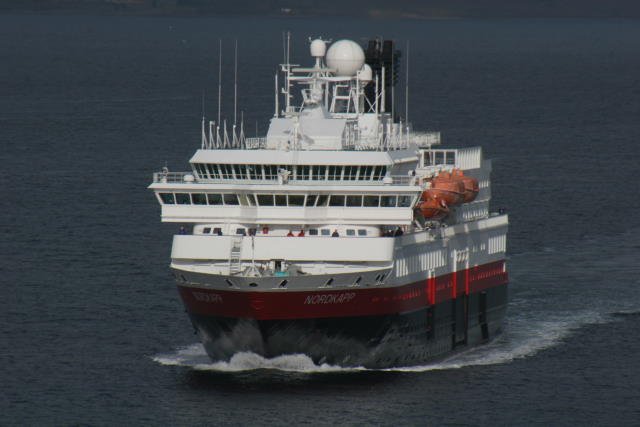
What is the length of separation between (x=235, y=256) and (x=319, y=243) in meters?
3.50

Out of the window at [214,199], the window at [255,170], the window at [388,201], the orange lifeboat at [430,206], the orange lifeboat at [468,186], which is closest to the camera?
the window at [388,201]

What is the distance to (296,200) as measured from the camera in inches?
3118

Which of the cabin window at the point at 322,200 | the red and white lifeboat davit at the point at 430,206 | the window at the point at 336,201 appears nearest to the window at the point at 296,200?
the cabin window at the point at 322,200

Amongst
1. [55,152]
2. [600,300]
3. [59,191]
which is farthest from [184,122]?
[600,300]

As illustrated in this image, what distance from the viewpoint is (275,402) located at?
74.2m

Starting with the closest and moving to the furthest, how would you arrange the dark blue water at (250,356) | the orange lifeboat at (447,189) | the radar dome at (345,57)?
the dark blue water at (250,356) < the orange lifeboat at (447,189) < the radar dome at (345,57)

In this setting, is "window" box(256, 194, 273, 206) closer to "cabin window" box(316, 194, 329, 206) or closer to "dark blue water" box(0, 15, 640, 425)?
"cabin window" box(316, 194, 329, 206)

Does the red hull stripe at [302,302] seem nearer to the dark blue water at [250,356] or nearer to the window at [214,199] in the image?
the dark blue water at [250,356]

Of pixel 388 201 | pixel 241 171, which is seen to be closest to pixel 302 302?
pixel 388 201

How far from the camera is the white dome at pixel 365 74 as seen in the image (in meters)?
92.3

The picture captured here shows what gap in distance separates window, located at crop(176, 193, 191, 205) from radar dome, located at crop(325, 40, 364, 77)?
14397 millimetres

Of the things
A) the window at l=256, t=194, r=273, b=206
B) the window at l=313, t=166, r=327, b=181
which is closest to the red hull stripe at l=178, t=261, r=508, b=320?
Answer: the window at l=256, t=194, r=273, b=206

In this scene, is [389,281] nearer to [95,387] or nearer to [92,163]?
[95,387]

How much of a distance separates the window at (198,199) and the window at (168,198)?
846 millimetres
